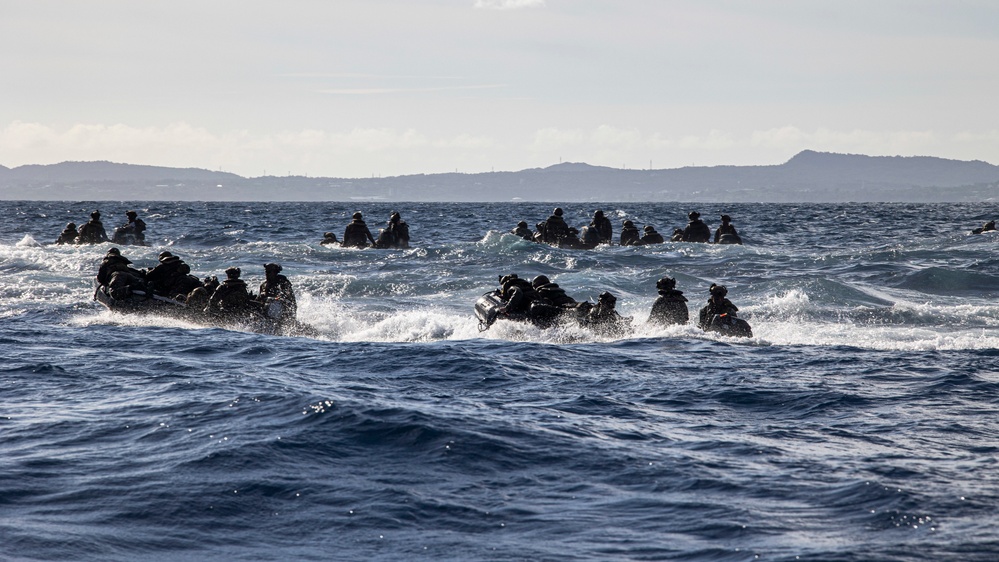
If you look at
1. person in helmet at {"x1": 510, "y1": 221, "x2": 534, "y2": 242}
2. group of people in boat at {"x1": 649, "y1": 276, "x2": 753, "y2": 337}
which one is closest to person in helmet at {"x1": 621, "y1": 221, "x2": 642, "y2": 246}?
person in helmet at {"x1": 510, "y1": 221, "x2": 534, "y2": 242}

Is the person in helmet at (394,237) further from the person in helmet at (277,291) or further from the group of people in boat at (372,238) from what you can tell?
the person in helmet at (277,291)

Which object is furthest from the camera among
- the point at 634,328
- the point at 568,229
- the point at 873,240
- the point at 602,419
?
the point at 873,240

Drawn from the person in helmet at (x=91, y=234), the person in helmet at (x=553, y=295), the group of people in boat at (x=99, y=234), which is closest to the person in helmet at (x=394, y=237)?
the group of people in boat at (x=99, y=234)

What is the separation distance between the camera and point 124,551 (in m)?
6.78

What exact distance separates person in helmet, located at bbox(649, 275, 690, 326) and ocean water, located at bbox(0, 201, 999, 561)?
299mm

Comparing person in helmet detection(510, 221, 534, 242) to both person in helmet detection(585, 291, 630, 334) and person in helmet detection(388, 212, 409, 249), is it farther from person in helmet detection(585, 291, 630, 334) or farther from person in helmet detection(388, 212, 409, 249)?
person in helmet detection(585, 291, 630, 334)

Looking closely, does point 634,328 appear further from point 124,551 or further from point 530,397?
point 124,551

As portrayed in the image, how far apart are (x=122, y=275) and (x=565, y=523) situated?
46.8 feet

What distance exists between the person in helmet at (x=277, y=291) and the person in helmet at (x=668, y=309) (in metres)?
6.46

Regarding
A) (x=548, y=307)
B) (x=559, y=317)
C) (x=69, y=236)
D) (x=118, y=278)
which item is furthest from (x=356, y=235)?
(x=559, y=317)

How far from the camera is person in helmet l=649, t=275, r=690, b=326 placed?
17.4 m

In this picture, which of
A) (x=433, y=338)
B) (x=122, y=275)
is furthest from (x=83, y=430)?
(x=122, y=275)

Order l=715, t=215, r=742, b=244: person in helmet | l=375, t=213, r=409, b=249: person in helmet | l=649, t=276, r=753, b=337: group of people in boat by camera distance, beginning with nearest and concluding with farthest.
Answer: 1. l=649, t=276, r=753, b=337: group of people in boat
2. l=375, t=213, r=409, b=249: person in helmet
3. l=715, t=215, r=742, b=244: person in helmet

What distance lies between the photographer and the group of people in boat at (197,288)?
18641 millimetres
